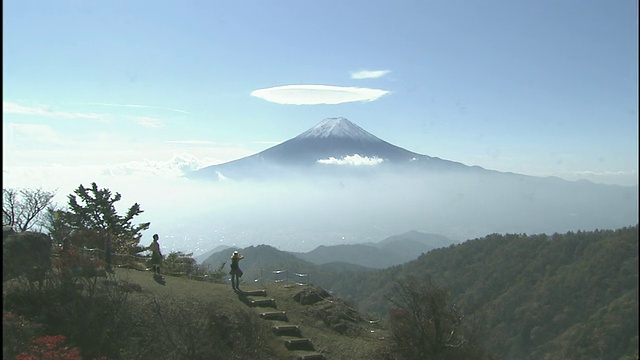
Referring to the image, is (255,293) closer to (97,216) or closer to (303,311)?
(303,311)

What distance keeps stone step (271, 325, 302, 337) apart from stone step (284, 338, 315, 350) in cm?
42

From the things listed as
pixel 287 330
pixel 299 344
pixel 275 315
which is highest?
pixel 275 315

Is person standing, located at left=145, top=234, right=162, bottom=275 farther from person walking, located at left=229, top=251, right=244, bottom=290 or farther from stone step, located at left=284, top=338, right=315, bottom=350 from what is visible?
stone step, located at left=284, top=338, right=315, bottom=350

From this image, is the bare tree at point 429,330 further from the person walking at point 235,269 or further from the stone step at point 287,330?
the person walking at point 235,269

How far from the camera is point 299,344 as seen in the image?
37.6 ft

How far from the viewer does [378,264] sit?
174 meters

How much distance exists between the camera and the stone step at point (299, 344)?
11.3 meters


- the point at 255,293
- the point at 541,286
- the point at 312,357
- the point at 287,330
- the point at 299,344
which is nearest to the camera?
the point at 312,357

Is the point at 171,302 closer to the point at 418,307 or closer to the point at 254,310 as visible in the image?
the point at 254,310

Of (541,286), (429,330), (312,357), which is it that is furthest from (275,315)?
(541,286)

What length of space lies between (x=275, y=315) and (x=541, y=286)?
57128mm

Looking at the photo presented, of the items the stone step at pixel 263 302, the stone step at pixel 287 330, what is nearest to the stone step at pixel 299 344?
the stone step at pixel 287 330

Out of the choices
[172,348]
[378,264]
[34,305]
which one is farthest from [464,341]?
[378,264]

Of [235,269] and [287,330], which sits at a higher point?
[235,269]
